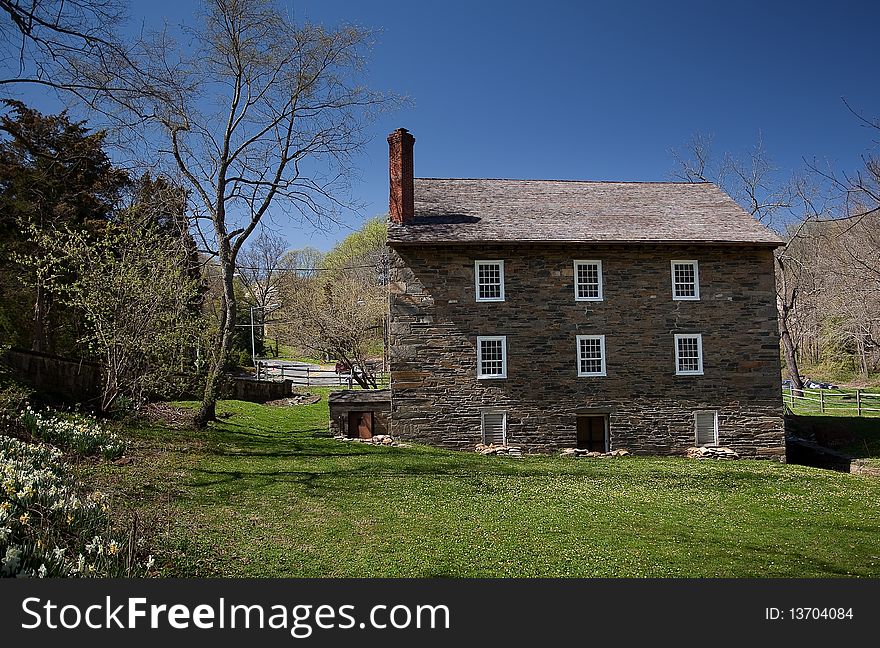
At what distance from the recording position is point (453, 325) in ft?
59.8

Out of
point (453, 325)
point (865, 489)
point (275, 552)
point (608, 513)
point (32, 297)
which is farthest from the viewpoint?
point (32, 297)

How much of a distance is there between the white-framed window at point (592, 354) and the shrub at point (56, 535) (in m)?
14.2

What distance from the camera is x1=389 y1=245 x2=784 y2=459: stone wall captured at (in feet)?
59.4

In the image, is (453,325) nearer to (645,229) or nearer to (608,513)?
(645,229)

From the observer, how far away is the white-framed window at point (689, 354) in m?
18.8

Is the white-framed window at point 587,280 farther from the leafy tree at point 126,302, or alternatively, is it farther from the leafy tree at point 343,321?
the leafy tree at point 343,321

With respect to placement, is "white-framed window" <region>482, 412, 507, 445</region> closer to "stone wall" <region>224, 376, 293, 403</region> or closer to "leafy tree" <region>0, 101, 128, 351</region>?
"stone wall" <region>224, 376, 293, 403</region>

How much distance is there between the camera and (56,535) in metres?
5.78

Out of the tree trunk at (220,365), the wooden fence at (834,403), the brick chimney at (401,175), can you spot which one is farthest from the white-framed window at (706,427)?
the tree trunk at (220,365)

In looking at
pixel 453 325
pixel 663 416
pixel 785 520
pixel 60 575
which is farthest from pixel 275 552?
pixel 663 416

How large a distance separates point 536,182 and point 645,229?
17.0 ft

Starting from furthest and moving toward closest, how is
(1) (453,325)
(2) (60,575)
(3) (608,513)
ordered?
(1) (453,325) < (3) (608,513) < (2) (60,575)

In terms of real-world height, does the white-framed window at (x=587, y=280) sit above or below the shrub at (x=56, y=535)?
above

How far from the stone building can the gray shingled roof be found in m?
0.09
